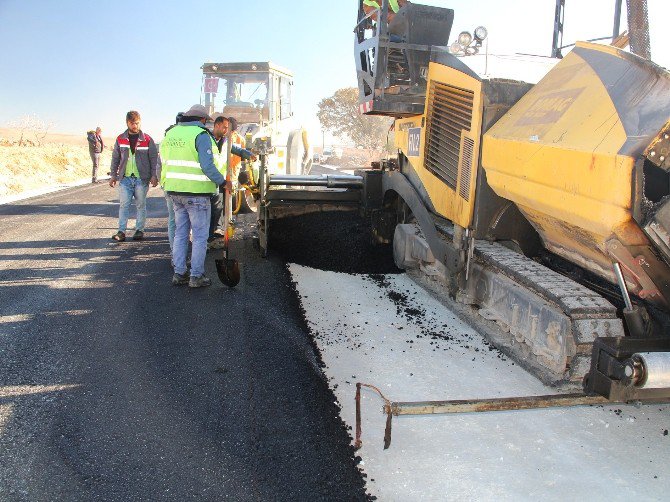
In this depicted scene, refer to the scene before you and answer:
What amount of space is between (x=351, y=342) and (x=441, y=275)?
109 cm

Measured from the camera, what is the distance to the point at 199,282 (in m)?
5.44

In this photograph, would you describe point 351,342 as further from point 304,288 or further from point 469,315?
point 304,288

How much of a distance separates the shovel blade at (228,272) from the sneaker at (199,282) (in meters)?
0.15

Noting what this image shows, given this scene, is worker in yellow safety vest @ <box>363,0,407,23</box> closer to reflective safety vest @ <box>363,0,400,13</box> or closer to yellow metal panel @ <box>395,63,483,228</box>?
reflective safety vest @ <box>363,0,400,13</box>

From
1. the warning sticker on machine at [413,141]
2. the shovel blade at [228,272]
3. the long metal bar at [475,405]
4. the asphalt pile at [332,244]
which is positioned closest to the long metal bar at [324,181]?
the asphalt pile at [332,244]

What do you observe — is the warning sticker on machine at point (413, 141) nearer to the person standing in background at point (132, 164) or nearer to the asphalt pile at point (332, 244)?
the asphalt pile at point (332, 244)

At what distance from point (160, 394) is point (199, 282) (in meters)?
2.23

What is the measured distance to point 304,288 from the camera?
556 centimetres

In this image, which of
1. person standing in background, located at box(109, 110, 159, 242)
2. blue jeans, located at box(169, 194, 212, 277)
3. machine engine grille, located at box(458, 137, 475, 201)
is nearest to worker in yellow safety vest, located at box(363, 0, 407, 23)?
machine engine grille, located at box(458, 137, 475, 201)

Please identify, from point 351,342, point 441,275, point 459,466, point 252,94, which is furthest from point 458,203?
point 252,94

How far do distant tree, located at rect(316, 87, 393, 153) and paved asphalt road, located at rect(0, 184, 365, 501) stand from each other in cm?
2919

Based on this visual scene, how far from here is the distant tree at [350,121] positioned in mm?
34094

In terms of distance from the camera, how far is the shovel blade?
17.6 ft

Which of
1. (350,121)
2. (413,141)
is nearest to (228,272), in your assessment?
(413,141)
